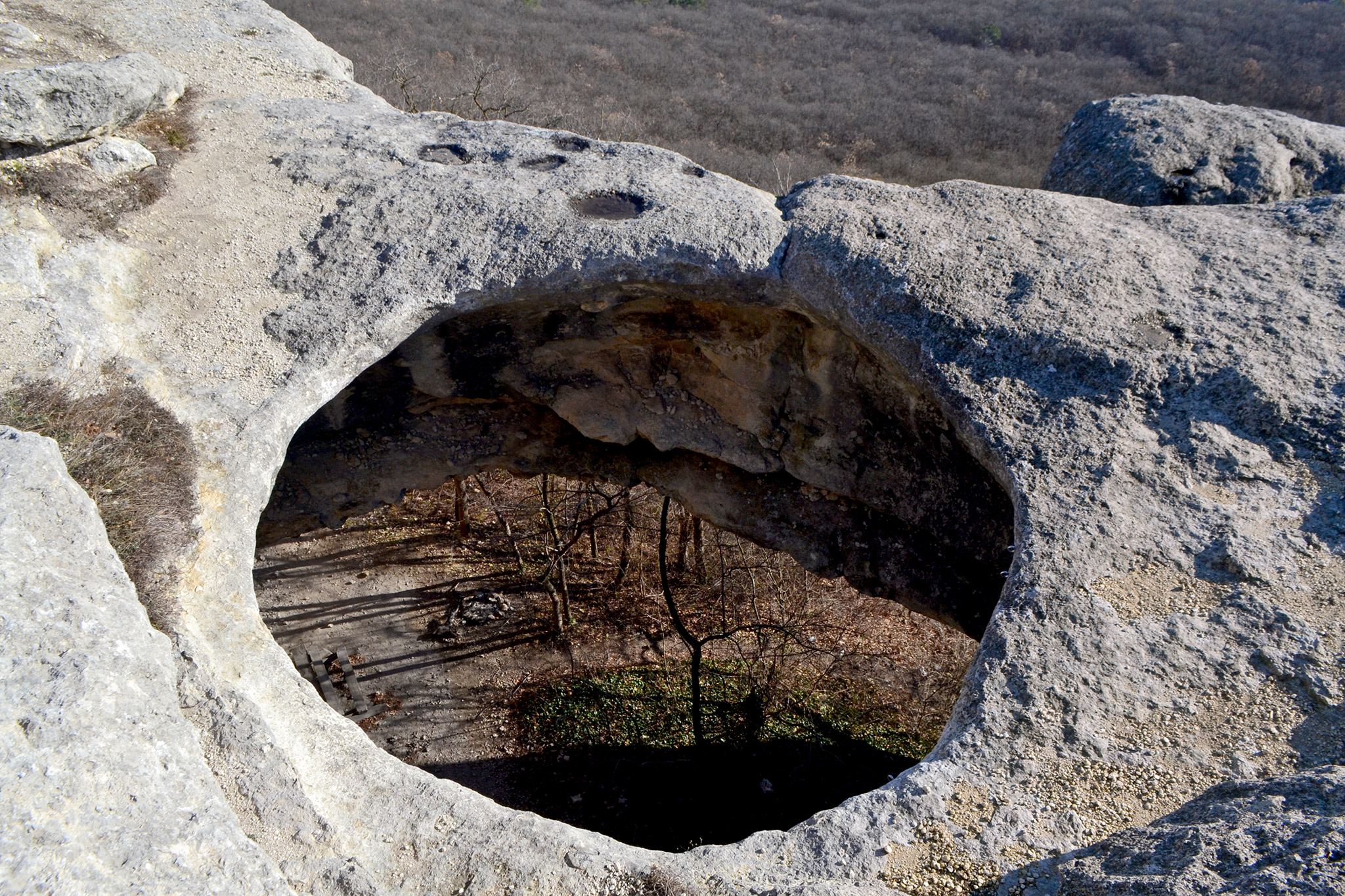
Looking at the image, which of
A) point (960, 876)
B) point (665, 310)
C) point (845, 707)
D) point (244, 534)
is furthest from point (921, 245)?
point (845, 707)

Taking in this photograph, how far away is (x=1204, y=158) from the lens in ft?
20.7

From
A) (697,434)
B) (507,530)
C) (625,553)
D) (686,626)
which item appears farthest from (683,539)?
(697,434)

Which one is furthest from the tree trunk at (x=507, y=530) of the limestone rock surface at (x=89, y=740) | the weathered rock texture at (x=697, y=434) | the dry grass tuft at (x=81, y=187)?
the limestone rock surface at (x=89, y=740)

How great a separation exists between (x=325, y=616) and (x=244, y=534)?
23.4 ft

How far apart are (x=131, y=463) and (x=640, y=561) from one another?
837cm

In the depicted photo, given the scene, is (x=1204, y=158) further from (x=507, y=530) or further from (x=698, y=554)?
(x=507, y=530)

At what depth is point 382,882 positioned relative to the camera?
3.06 meters

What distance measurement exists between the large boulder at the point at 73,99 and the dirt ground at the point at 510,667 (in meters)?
6.17

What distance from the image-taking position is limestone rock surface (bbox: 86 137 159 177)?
5.63m

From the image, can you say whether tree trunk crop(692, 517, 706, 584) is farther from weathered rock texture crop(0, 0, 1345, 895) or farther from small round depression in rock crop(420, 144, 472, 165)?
small round depression in rock crop(420, 144, 472, 165)

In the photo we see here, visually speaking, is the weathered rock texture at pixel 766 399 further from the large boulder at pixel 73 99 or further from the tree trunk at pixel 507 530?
the tree trunk at pixel 507 530

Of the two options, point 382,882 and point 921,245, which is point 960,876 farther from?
point 921,245

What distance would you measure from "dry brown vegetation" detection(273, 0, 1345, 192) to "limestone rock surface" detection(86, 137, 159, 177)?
9494 millimetres

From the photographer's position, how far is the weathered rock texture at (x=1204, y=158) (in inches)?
244
